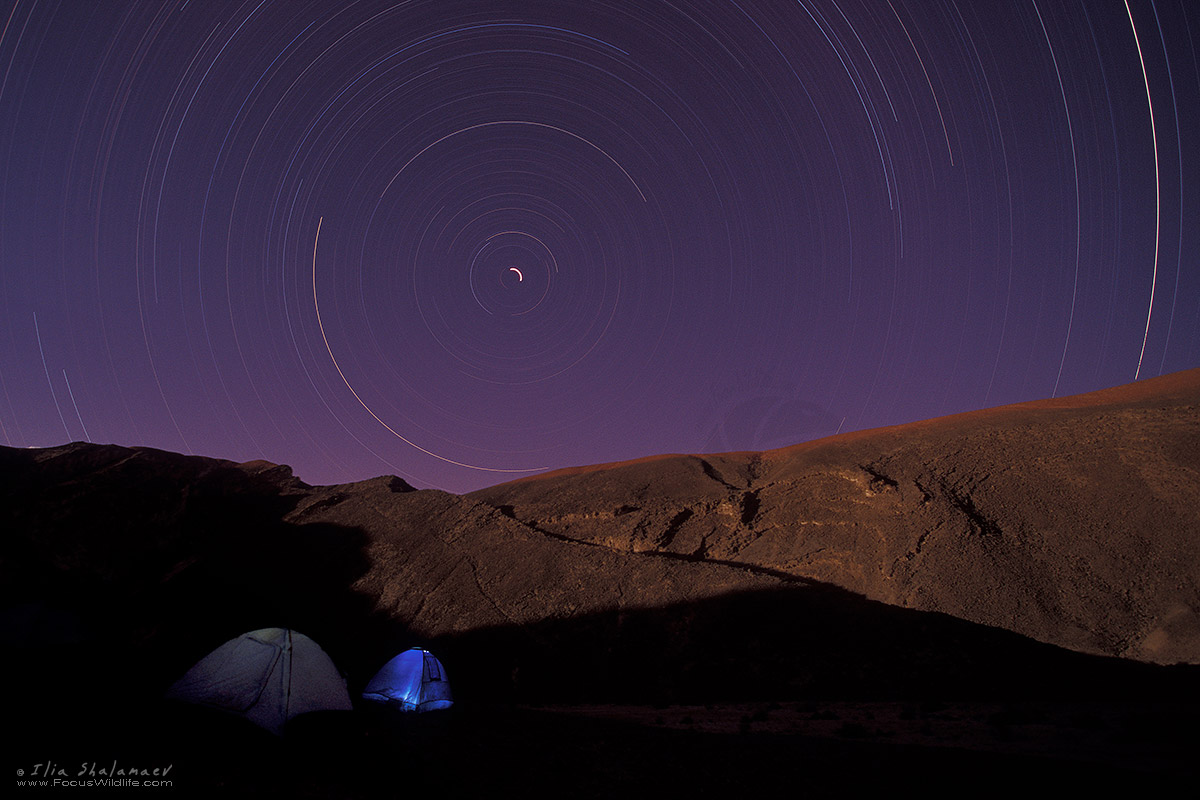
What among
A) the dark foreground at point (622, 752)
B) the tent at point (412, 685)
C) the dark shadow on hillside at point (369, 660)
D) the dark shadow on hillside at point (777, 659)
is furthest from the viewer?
the tent at point (412, 685)

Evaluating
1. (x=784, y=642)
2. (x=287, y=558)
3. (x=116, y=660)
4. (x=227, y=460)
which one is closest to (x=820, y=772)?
(x=784, y=642)

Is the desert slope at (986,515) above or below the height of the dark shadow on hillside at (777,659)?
above

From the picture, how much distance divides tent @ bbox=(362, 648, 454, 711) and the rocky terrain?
3486 millimetres

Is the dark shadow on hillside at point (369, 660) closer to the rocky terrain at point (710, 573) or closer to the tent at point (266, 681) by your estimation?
the rocky terrain at point (710, 573)

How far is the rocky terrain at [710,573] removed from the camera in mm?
15844

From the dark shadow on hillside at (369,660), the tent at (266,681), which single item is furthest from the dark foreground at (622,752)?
the tent at (266,681)

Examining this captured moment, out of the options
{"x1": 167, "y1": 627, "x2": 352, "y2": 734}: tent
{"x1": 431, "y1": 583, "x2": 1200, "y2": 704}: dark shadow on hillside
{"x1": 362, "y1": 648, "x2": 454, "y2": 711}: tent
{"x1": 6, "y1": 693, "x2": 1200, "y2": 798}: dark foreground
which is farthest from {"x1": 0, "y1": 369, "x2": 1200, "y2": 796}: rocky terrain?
{"x1": 362, "y1": 648, "x2": 454, "y2": 711}: tent

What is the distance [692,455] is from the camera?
1355 inches

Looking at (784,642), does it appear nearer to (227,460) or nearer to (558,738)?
(558,738)

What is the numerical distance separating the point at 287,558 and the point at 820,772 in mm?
28338

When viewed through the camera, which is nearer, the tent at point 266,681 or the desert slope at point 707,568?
the tent at point 266,681

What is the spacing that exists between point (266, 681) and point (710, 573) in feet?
56.1

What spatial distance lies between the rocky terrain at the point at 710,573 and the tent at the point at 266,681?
1118mm

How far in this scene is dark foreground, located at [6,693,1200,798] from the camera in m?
7.92
